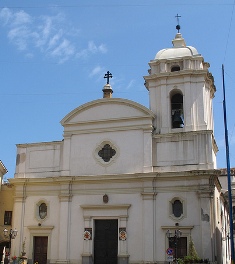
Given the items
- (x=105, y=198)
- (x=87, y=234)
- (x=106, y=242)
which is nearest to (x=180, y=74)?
(x=105, y=198)

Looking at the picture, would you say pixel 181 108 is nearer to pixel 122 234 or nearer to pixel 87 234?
pixel 122 234

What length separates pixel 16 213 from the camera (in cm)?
3012

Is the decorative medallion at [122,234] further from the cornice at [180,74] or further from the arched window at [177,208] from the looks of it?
the cornice at [180,74]

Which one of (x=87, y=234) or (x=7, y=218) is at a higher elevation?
(x=7, y=218)

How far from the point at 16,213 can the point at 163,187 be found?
10.3 meters

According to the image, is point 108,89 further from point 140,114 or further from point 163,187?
point 163,187

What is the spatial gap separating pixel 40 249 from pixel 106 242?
466 centimetres

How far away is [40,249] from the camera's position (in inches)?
1154

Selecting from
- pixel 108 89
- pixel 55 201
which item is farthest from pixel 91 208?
pixel 108 89

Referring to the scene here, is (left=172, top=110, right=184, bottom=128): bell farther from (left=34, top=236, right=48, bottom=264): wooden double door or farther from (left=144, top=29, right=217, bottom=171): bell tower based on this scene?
(left=34, top=236, right=48, bottom=264): wooden double door

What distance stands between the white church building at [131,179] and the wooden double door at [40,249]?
0.07m

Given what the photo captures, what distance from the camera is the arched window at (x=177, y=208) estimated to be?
27.0 m

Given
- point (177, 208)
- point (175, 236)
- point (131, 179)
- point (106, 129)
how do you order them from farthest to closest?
1. point (106, 129)
2. point (131, 179)
3. point (177, 208)
4. point (175, 236)

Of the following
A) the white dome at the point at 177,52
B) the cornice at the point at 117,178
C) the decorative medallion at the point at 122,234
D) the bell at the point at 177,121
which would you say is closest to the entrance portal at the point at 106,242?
the decorative medallion at the point at 122,234
